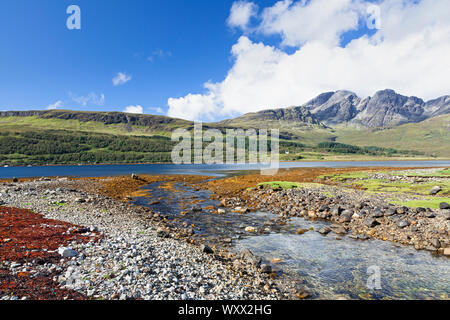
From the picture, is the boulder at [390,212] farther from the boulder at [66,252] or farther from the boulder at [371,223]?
the boulder at [66,252]

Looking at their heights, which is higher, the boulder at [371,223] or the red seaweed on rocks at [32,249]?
the red seaweed on rocks at [32,249]

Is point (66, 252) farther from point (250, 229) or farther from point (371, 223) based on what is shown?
point (371, 223)

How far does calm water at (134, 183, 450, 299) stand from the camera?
39.1 ft

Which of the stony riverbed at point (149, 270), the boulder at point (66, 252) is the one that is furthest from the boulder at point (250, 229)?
the boulder at point (66, 252)

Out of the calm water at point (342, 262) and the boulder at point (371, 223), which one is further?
the boulder at point (371, 223)

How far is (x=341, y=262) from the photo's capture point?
1515 centimetres

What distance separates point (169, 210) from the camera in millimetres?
31484

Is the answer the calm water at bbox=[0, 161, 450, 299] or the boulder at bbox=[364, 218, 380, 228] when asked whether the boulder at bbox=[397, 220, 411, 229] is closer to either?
the boulder at bbox=[364, 218, 380, 228]

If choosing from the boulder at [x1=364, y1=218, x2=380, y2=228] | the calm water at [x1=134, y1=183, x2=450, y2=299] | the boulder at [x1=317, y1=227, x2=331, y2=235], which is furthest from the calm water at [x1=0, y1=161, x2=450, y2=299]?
the boulder at [x1=364, y1=218, x2=380, y2=228]

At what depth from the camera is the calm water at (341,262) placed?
11922mm
